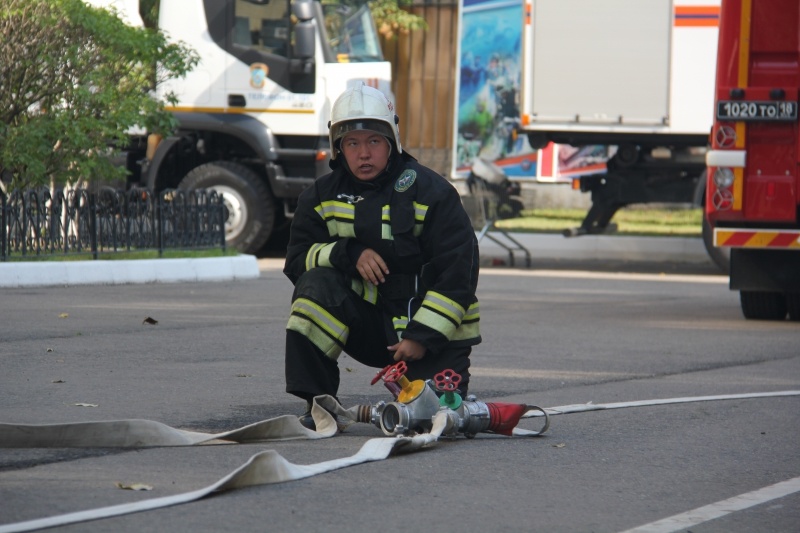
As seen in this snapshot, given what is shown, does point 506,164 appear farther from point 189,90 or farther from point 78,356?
point 78,356

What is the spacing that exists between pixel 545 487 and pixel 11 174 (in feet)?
30.0

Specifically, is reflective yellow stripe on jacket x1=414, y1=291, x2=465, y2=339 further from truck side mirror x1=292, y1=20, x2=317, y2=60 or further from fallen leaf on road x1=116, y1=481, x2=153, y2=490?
truck side mirror x1=292, y1=20, x2=317, y2=60

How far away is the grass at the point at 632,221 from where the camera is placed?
68.0 feet

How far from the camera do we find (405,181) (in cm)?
524

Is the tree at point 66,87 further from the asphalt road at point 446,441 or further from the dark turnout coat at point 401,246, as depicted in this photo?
the dark turnout coat at point 401,246

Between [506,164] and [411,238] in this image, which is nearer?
[411,238]

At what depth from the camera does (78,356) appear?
7426 millimetres

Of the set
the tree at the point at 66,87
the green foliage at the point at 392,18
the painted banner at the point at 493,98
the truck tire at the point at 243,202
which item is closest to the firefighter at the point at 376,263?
the tree at the point at 66,87

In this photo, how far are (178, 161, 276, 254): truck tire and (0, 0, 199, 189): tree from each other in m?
3.64

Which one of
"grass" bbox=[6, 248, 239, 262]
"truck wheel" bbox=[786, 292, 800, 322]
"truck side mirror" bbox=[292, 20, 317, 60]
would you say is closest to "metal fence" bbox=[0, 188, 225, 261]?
"grass" bbox=[6, 248, 239, 262]

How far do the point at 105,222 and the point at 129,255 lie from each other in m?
0.40

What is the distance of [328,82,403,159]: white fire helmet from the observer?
526cm

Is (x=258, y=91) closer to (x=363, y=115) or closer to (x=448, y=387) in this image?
(x=363, y=115)


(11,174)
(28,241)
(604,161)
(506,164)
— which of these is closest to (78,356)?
(28,241)
